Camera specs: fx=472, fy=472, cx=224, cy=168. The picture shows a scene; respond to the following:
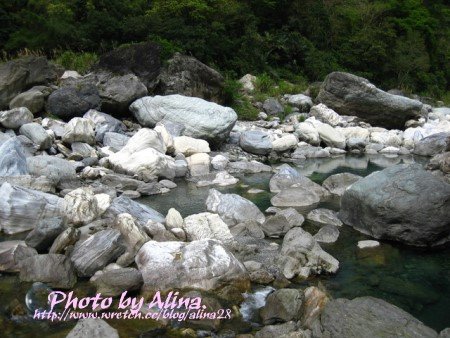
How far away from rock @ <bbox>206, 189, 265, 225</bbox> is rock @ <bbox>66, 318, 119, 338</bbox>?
3779mm

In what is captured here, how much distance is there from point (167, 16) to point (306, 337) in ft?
62.4

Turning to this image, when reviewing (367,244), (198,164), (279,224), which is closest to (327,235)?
(367,244)

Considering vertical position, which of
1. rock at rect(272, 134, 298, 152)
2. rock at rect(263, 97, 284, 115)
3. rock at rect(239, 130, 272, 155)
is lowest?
rock at rect(263, 97, 284, 115)

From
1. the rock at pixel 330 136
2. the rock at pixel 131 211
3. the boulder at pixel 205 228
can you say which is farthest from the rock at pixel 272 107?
the boulder at pixel 205 228

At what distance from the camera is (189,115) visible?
1377 centimetres

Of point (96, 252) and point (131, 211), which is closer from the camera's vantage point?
point (96, 252)

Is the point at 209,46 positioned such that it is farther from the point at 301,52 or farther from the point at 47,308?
the point at 47,308

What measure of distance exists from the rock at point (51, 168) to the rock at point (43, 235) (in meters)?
3.00

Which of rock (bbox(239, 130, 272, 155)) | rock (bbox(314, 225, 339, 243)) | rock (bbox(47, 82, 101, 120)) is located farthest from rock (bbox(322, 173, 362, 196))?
rock (bbox(47, 82, 101, 120))

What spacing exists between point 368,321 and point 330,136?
12495mm

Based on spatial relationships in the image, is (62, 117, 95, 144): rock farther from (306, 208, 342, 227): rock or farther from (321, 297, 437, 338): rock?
(321, 297, 437, 338): rock

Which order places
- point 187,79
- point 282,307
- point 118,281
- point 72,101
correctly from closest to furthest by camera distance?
1. point 282,307
2. point 118,281
3. point 72,101
4. point 187,79

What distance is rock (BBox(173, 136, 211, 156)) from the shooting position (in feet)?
40.2

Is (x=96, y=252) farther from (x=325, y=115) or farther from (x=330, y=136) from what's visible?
(x=325, y=115)
